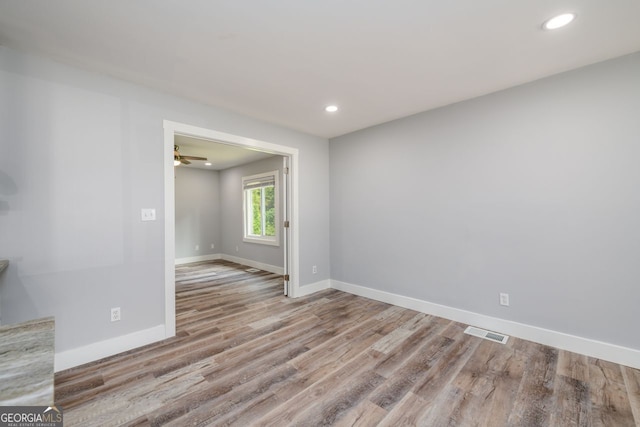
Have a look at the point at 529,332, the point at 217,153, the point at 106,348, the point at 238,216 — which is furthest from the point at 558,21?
the point at 238,216

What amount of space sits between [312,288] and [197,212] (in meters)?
4.36

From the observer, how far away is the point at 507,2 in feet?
5.25

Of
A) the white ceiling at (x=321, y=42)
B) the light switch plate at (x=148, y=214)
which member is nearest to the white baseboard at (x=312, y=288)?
the light switch plate at (x=148, y=214)

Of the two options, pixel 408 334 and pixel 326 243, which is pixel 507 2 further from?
pixel 326 243

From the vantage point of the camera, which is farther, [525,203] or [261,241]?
[261,241]

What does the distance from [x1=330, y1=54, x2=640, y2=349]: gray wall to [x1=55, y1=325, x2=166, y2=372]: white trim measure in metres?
2.74

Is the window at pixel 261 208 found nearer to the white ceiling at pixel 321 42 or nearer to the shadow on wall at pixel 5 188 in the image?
the white ceiling at pixel 321 42

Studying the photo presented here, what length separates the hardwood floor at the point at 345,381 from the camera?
1.68 m

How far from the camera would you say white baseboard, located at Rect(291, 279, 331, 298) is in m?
4.01

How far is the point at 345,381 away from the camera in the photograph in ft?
6.66

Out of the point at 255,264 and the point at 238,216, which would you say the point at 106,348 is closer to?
the point at 255,264

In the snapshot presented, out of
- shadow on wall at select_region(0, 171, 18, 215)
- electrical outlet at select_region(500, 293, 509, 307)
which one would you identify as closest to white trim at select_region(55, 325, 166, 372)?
shadow on wall at select_region(0, 171, 18, 215)

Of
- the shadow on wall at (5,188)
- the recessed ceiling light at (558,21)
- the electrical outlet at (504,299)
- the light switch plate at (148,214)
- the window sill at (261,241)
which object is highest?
the recessed ceiling light at (558,21)

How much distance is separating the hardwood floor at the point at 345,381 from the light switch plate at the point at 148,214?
1222 millimetres
